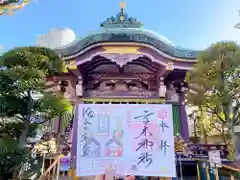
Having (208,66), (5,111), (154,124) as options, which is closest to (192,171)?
(208,66)

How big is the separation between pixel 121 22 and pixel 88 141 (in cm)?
681

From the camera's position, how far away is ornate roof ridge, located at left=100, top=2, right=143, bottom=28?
8.37m

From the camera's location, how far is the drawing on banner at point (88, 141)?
9.46 ft

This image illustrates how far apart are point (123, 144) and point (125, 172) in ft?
1.32

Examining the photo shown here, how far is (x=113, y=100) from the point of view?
7441 mm

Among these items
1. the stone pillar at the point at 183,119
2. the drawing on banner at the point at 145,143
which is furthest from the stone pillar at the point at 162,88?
the drawing on banner at the point at 145,143

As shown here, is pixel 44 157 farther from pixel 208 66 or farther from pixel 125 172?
pixel 208 66

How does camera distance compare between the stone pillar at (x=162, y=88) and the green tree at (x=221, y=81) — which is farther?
the stone pillar at (x=162, y=88)

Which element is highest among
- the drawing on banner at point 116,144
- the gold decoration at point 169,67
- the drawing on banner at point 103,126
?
the gold decoration at point 169,67

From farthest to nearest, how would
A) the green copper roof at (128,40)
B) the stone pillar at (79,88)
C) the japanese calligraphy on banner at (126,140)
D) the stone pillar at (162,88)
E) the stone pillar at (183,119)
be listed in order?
the stone pillar at (79,88)
the stone pillar at (162,88)
the stone pillar at (183,119)
the green copper roof at (128,40)
the japanese calligraphy on banner at (126,140)

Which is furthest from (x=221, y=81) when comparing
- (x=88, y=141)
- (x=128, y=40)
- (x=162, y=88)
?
(x=88, y=141)

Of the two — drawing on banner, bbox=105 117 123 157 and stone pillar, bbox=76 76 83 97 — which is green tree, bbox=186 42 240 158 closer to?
drawing on banner, bbox=105 117 123 157

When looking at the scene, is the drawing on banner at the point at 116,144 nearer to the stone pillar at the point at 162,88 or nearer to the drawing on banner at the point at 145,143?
the drawing on banner at the point at 145,143

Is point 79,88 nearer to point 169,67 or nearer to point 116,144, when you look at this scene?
point 169,67
